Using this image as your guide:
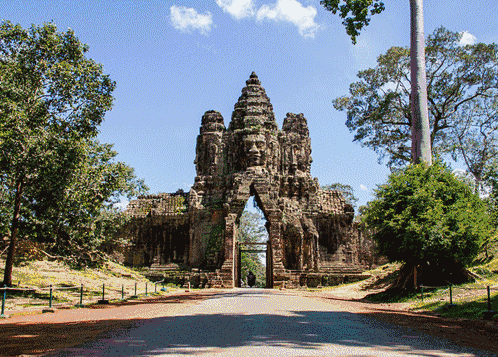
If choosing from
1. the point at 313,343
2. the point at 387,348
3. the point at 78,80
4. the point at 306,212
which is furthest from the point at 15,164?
the point at 306,212

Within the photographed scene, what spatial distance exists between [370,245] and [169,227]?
15882mm

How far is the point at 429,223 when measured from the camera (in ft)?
53.4

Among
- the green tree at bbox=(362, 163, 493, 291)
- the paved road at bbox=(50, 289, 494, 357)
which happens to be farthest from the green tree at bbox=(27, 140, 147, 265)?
the green tree at bbox=(362, 163, 493, 291)

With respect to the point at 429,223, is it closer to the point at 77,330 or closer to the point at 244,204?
the point at 77,330

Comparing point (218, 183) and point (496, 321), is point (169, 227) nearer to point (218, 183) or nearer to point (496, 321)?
point (218, 183)

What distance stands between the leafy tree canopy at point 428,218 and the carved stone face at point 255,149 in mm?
14593

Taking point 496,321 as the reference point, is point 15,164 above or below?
above

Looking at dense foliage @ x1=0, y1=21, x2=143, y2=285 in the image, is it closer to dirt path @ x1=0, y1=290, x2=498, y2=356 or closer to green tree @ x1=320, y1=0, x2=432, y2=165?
dirt path @ x1=0, y1=290, x2=498, y2=356

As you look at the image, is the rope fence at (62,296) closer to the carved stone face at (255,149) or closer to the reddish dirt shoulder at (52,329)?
the reddish dirt shoulder at (52,329)

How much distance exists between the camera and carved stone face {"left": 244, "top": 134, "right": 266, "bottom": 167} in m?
32.2

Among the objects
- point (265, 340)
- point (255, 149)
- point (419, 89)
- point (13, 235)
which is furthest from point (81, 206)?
point (255, 149)

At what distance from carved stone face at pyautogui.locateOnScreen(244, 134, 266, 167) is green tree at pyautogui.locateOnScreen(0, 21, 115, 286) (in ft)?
55.3

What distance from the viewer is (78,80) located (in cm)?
1573

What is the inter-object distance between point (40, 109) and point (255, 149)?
61.0 ft
